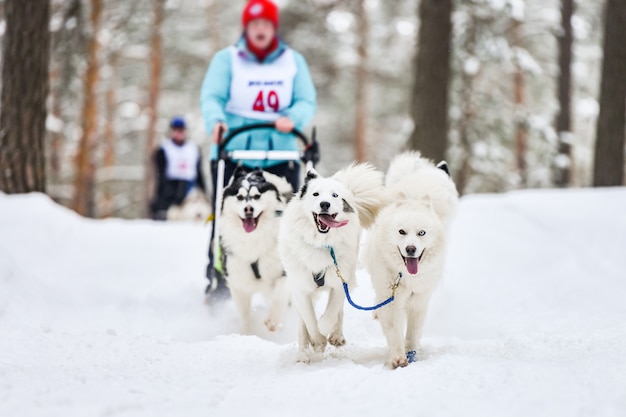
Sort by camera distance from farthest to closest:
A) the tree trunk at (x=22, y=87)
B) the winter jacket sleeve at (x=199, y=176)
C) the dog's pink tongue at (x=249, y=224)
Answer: the winter jacket sleeve at (x=199, y=176) → the tree trunk at (x=22, y=87) → the dog's pink tongue at (x=249, y=224)

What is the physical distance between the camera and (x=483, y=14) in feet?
33.1

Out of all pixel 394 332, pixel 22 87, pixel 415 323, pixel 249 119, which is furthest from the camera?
pixel 22 87

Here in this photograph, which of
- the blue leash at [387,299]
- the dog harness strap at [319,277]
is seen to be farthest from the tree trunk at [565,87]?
the dog harness strap at [319,277]

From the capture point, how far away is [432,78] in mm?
8250

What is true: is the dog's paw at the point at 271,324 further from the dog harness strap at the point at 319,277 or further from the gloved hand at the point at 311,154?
the gloved hand at the point at 311,154

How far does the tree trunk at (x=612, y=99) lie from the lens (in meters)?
8.01

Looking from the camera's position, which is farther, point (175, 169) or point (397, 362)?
point (175, 169)

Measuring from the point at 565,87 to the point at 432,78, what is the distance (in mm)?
8247

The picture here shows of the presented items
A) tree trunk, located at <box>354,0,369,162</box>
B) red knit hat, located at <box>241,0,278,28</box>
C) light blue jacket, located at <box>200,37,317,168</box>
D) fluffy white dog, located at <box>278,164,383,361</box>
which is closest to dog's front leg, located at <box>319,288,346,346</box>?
fluffy white dog, located at <box>278,164,383,361</box>

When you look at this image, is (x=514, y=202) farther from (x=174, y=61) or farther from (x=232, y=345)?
(x=174, y=61)

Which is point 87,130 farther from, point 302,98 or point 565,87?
point 565,87

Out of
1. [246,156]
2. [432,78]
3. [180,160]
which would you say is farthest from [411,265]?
[180,160]

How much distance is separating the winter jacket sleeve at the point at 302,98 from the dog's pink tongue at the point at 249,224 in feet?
3.31

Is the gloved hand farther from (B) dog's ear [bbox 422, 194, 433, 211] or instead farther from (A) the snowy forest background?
(A) the snowy forest background
